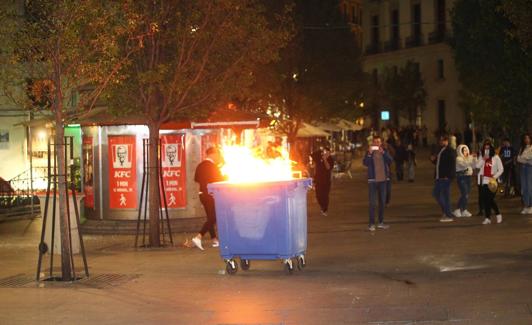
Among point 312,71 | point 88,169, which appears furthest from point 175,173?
point 312,71

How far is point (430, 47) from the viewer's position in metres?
61.1

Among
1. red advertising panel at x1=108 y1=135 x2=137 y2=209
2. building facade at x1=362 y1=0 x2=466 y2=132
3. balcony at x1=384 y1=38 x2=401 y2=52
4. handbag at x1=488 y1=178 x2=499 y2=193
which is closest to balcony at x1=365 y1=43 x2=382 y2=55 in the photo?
building facade at x1=362 y1=0 x2=466 y2=132

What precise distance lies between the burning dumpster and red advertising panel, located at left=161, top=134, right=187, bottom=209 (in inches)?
262

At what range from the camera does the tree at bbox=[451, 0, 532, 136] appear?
2170cm

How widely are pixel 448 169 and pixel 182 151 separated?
18.6ft

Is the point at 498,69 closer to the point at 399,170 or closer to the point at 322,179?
the point at 322,179

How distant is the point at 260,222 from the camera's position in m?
11.6

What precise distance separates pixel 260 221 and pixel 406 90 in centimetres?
4994

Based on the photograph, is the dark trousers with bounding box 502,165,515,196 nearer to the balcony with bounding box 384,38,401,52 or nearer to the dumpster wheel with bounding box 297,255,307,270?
the dumpster wheel with bounding box 297,255,307,270

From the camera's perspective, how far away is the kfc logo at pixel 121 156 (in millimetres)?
18375

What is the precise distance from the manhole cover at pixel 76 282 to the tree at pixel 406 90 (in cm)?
5013

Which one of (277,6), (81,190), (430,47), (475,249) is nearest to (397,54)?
(430,47)

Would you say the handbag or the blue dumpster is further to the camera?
the handbag

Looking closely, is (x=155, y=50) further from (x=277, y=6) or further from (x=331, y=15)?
(x=331, y=15)
